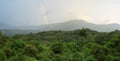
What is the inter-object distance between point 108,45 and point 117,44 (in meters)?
1.77

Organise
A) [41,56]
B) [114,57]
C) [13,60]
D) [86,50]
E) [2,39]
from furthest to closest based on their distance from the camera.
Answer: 1. [2,39]
2. [86,50]
3. [41,56]
4. [114,57]
5. [13,60]

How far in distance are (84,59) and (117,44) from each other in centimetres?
1013

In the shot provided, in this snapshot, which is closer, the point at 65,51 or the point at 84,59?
the point at 84,59

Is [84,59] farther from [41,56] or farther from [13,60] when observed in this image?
[13,60]

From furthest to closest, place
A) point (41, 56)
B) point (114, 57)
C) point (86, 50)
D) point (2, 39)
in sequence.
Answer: point (2, 39), point (86, 50), point (41, 56), point (114, 57)

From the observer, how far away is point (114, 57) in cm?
5500

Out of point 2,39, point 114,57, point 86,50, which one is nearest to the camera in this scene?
point 114,57

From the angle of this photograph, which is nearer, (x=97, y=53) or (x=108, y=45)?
(x=97, y=53)

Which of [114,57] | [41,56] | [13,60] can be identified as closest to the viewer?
[13,60]

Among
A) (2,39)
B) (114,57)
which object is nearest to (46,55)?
(114,57)

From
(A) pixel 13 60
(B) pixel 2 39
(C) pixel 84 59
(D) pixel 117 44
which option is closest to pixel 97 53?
A: (C) pixel 84 59

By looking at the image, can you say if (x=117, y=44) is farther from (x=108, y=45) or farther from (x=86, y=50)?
(x=86, y=50)

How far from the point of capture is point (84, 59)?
5684 cm

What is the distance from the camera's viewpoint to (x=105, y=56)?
183ft
